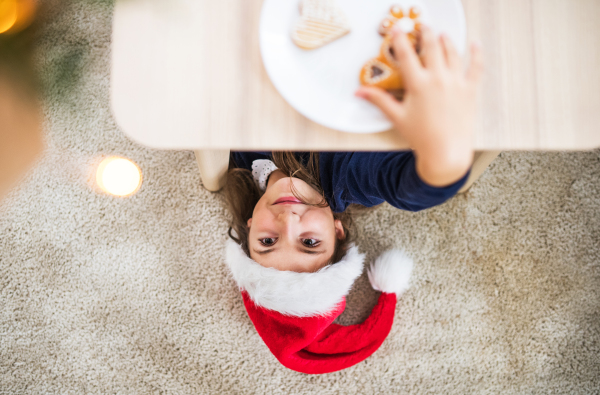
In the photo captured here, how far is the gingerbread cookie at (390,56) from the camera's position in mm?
459

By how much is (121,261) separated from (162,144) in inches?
25.6

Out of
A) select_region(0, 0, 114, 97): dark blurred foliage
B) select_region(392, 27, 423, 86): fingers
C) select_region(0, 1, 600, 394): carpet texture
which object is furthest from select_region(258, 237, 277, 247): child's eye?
select_region(0, 0, 114, 97): dark blurred foliage

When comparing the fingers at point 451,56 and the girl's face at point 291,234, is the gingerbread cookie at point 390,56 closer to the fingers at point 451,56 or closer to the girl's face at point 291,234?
the fingers at point 451,56

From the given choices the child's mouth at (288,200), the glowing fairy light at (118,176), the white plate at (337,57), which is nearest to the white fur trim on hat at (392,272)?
the child's mouth at (288,200)

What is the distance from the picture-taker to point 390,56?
1.52 ft

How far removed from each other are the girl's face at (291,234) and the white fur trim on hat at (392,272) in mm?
247

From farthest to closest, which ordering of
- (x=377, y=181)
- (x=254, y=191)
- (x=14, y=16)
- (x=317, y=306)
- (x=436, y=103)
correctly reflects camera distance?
(x=254, y=191) → (x=317, y=306) → (x=377, y=181) → (x=436, y=103) → (x=14, y=16)

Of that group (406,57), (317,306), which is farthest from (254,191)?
(406,57)

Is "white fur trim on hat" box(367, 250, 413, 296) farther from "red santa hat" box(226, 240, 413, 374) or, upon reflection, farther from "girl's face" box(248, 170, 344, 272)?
"girl's face" box(248, 170, 344, 272)

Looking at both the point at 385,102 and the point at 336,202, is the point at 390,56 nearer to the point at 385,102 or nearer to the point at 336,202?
the point at 385,102

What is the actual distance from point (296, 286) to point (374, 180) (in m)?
0.24

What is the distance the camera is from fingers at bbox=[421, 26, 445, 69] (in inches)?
17.1

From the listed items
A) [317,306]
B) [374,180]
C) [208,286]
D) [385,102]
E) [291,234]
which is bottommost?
[208,286]

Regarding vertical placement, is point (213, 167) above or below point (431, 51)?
below
